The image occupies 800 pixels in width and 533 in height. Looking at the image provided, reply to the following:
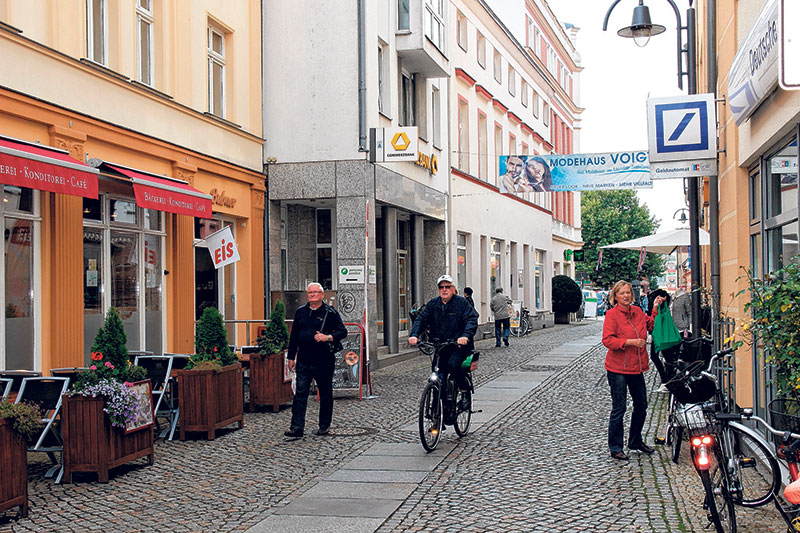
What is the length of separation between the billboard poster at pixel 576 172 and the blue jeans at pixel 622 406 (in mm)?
13797

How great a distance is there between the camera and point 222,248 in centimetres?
1405

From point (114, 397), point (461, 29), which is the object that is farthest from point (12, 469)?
point (461, 29)

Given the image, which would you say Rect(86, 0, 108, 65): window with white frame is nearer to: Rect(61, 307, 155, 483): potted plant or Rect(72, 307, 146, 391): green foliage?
Rect(72, 307, 146, 391): green foliage

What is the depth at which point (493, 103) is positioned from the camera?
101 feet

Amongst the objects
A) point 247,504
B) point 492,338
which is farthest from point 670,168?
point 492,338

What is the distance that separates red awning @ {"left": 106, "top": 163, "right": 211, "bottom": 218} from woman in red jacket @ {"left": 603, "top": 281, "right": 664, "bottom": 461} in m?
6.57

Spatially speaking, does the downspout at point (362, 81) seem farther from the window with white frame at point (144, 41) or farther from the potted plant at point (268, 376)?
the potted plant at point (268, 376)

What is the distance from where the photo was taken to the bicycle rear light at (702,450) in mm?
5816

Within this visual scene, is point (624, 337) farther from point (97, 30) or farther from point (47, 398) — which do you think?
point (97, 30)

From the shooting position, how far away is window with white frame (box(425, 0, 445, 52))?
68.8 ft

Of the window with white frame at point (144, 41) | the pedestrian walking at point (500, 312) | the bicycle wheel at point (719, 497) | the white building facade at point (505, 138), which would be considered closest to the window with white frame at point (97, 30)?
the window with white frame at point (144, 41)

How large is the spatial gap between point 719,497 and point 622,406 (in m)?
2.90

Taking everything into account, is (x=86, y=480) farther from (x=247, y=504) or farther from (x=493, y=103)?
(x=493, y=103)

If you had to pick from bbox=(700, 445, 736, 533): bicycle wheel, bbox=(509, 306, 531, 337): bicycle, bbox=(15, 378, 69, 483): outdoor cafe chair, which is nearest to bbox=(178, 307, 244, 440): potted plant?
bbox=(15, 378, 69, 483): outdoor cafe chair
